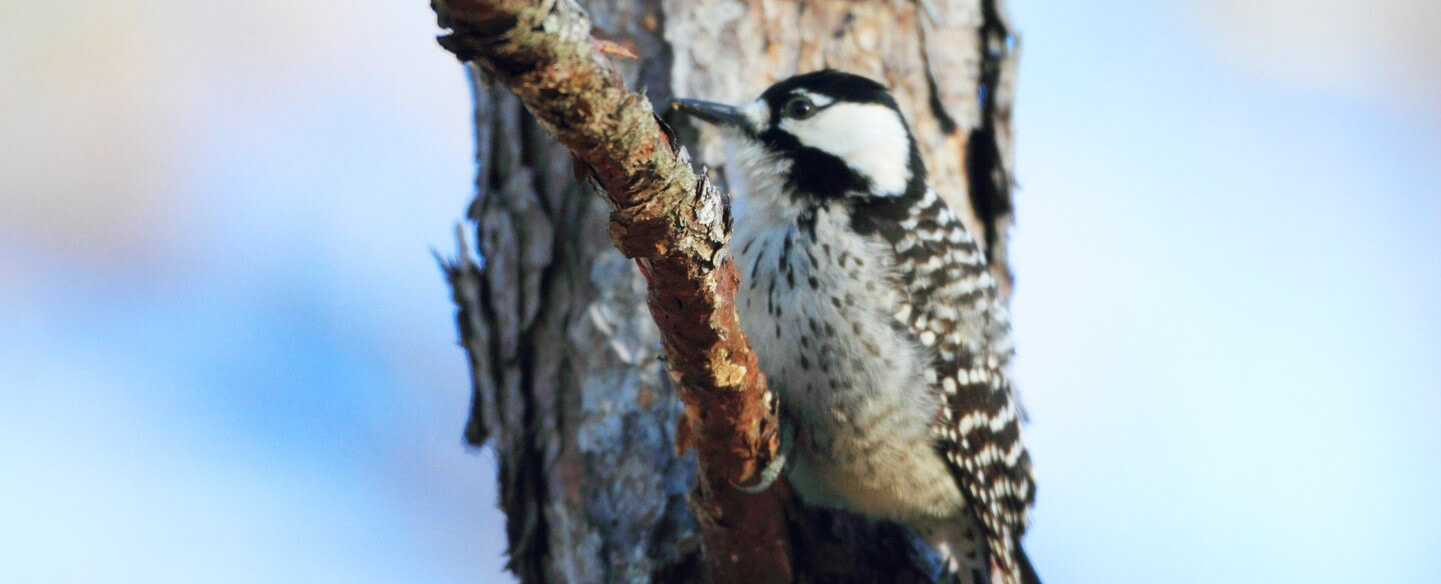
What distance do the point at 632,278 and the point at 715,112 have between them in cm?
55

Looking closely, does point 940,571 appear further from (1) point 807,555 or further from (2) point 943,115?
(2) point 943,115

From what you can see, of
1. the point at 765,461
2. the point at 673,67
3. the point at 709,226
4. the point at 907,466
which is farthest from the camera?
the point at 673,67

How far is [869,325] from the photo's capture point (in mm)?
3250

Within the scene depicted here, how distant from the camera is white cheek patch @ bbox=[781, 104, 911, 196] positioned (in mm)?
3586

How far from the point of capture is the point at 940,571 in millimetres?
3510

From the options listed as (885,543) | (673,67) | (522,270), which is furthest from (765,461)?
(673,67)

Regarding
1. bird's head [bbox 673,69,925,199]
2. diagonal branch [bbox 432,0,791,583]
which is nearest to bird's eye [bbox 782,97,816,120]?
bird's head [bbox 673,69,925,199]

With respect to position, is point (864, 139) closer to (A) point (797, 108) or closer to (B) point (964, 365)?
(A) point (797, 108)

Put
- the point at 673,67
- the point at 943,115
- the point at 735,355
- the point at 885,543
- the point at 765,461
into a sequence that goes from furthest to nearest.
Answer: the point at 943,115
the point at 673,67
the point at 885,543
the point at 765,461
the point at 735,355

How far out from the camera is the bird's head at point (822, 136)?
3.50 m

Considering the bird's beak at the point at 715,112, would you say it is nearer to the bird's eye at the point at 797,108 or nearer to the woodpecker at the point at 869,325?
the woodpecker at the point at 869,325

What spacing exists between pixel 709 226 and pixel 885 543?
1.80 meters

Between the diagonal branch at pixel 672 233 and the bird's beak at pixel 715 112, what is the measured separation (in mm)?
977

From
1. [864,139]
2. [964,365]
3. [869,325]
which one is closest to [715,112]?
[864,139]
